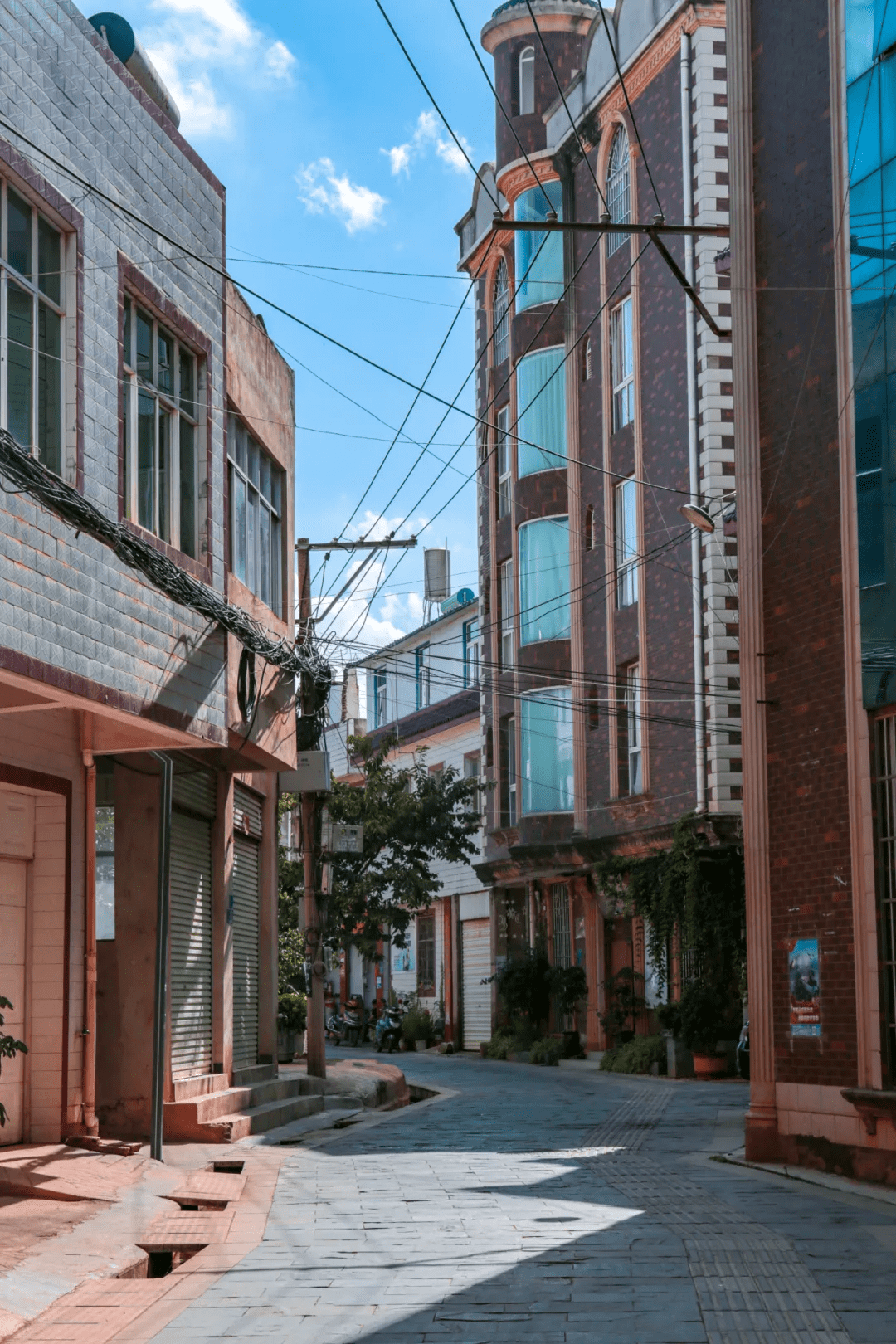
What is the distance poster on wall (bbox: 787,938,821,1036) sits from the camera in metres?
14.5

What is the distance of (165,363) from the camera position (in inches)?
637

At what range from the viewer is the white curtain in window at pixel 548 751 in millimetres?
35969

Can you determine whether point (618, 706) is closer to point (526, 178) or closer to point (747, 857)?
point (526, 178)

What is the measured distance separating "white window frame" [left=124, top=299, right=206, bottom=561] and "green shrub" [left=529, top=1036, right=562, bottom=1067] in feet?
70.2

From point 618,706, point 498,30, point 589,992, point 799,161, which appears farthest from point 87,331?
point 498,30

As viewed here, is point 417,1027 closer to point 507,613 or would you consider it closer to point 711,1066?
point 507,613

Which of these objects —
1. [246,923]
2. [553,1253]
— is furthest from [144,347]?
[553,1253]

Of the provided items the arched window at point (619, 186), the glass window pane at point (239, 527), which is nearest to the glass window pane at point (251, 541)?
the glass window pane at point (239, 527)

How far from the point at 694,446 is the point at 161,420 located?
16.3m

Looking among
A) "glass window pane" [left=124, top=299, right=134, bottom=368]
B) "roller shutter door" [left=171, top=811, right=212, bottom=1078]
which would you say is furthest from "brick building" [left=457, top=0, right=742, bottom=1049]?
"glass window pane" [left=124, top=299, right=134, bottom=368]

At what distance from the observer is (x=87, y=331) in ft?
44.7

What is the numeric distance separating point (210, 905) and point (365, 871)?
1923 centimetres

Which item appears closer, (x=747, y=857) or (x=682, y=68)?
(x=747, y=857)

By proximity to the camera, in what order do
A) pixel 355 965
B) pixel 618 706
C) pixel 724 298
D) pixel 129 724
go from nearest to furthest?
pixel 129 724
pixel 724 298
pixel 618 706
pixel 355 965
